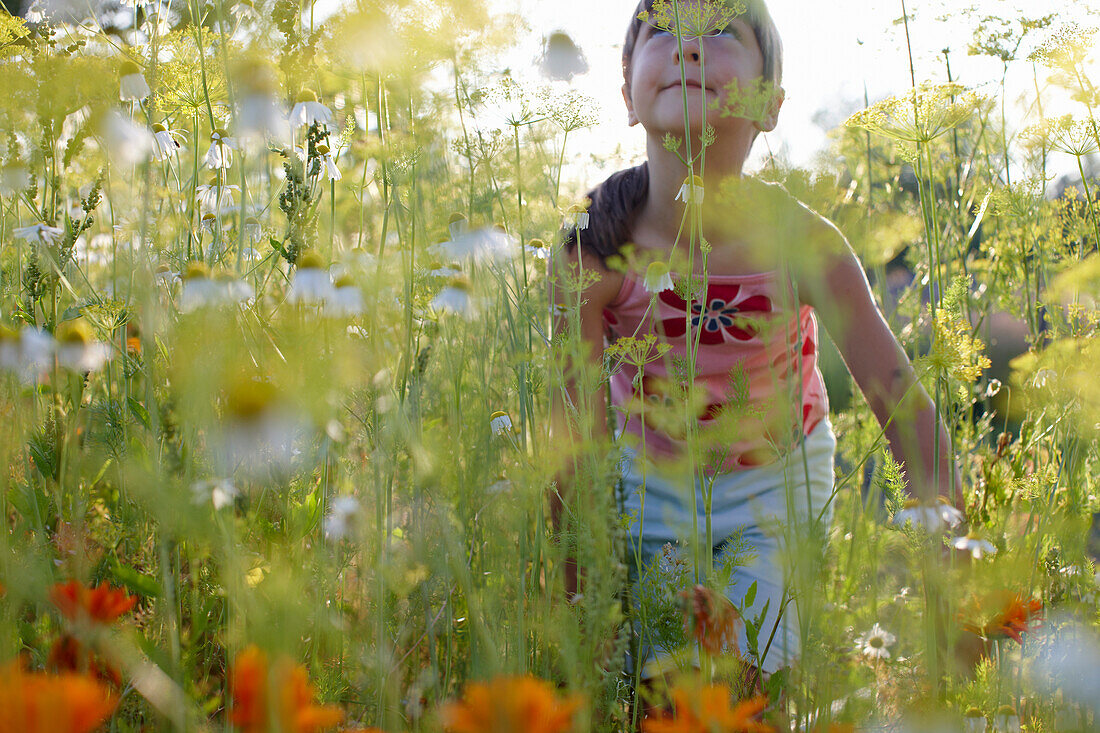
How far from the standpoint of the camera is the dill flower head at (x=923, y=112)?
0.53 m

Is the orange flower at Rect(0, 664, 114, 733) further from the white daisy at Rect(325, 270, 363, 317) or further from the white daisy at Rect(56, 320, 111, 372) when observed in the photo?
the white daisy at Rect(56, 320, 111, 372)

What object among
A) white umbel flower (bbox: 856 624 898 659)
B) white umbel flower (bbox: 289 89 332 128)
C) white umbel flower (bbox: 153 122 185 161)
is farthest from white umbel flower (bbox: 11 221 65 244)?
white umbel flower (bbox: 856 624 898 659)

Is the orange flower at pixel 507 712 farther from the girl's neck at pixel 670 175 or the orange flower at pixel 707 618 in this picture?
the girl's neck at pixel 670 175

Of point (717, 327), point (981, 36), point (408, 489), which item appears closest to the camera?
point (408, 489)

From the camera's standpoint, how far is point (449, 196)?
36.2 inches

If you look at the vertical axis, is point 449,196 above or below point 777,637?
above

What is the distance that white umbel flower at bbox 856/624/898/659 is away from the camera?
1.98 ft

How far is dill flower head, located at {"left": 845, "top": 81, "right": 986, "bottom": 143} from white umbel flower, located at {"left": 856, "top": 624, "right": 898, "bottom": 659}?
0.39 m

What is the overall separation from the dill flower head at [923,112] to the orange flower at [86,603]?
1.98 feet

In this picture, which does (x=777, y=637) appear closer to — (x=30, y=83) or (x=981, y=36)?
(x=981, y=36)

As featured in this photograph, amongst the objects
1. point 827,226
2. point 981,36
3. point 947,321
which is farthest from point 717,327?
point 947,321

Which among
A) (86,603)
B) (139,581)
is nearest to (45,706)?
(86,603)

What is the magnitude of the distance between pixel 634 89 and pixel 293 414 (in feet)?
2.70

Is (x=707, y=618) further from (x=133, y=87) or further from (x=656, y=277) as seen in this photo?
(x=133, y=87)
